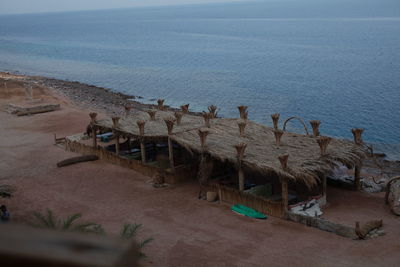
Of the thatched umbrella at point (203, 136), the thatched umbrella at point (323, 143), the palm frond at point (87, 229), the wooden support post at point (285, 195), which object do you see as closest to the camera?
the palm frond at point (87, 229)

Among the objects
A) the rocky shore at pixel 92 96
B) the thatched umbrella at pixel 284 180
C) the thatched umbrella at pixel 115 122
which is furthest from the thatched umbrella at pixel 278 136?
the rocky shore at pixel 92 96

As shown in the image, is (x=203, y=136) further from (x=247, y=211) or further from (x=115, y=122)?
(x=115, y=122)

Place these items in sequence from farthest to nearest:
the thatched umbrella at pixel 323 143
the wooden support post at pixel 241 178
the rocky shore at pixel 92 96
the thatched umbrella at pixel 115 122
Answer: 1. the rocky shore at pixel 92 96
2. the thatched umbrella at pixel 115 122
3. the wooden support post at pixel 241 178
4. the thatched umbrella at pixel 323 143

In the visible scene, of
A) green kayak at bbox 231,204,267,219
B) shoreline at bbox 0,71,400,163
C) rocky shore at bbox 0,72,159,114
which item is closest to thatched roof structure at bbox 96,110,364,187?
green kayak at bbox 231,204,267,219

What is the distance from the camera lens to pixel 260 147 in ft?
59.7

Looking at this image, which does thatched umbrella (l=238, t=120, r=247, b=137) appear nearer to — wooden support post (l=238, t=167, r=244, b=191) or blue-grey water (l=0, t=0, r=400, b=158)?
wooden support post (l=238, t=167, r=244, b=191)

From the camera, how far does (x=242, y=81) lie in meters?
59.2

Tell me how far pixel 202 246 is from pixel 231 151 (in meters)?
4.58

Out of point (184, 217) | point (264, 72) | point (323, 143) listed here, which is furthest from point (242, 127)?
point (264, 72)

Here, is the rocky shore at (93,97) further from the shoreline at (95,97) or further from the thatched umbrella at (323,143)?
the thatched umbrella at (323,143)

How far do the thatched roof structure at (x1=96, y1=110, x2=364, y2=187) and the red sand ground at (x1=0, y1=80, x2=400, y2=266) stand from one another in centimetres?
A: 168

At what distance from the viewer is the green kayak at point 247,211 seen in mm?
16281

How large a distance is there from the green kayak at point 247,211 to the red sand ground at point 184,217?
303mm

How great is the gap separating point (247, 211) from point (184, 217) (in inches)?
84.4
